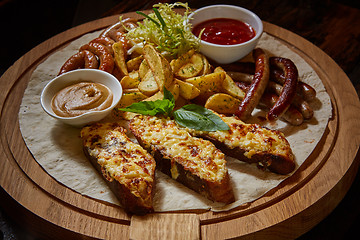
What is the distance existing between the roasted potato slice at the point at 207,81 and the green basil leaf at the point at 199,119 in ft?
1.07

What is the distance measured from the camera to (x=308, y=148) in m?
3.60

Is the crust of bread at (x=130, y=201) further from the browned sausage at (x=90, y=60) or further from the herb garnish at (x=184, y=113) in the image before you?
the browned sausage at (x=90, y=60)

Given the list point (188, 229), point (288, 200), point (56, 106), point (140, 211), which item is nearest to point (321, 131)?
point (288, 200)

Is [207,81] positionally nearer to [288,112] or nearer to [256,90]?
[256,90]

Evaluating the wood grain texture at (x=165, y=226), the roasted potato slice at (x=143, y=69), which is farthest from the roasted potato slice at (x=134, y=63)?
the wood grain texture at (x=165, y=226)

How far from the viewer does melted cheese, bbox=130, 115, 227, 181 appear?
125 inches

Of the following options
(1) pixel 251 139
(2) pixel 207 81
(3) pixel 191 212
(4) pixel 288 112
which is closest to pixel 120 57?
(2) pixel 207 81

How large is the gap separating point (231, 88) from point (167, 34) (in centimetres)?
101

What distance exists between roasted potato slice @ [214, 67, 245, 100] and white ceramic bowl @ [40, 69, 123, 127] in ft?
3.50

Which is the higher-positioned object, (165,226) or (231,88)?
(231,88)

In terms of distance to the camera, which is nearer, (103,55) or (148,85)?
(148,85)

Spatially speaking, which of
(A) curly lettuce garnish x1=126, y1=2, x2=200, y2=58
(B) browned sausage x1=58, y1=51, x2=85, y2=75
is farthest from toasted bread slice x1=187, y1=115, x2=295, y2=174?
(B) browned sausage x1=58, y1=51, x2=85, y2=75

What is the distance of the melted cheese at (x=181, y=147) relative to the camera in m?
3.18

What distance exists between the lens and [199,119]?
3596mm
